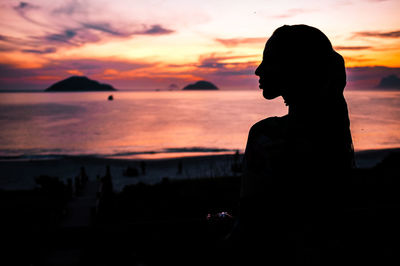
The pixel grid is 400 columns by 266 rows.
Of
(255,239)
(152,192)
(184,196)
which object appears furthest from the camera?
(152,192)

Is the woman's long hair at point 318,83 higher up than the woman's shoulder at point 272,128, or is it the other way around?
the woman's long hair at point 318,83

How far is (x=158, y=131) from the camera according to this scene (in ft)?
194

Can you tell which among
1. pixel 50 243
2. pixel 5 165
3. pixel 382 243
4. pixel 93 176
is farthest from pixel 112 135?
pixel 382 243

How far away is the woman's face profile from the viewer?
123cm

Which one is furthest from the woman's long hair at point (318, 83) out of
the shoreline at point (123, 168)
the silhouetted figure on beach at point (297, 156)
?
the shoreline at point (123, 168)

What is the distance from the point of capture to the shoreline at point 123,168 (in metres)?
24.2

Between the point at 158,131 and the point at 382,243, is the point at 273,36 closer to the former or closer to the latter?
the point at 382,243

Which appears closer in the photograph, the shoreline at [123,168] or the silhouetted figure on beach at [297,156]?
the silhouetted figure on beach at [297,156]

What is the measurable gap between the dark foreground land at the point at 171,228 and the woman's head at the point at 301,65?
0.40m

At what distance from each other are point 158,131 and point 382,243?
55.9 m

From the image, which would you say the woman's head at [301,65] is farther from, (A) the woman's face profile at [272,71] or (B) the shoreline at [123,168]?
(B) the shoreline at [123,168]

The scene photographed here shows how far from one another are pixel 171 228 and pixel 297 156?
2940 millimetres

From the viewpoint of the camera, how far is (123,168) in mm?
28641

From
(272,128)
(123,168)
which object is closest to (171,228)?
(272,128)
